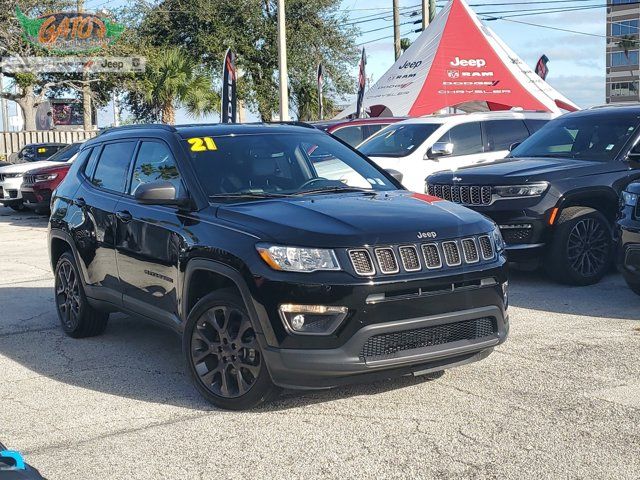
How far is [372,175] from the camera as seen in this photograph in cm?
623

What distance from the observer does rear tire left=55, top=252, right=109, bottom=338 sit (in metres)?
6.97

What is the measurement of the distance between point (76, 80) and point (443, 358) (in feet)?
110

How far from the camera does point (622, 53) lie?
361 feet

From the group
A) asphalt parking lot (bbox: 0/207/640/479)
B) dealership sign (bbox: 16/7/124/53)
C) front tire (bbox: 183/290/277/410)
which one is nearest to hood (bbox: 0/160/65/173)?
asphalt parking lot (bbox: 0/207/640/479)

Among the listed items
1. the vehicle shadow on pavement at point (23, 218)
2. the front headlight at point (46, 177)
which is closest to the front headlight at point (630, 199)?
the front headlight at point (46, 177)

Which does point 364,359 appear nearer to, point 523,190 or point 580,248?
point 523,190

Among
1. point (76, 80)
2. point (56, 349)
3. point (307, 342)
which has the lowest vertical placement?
point (56, 349)

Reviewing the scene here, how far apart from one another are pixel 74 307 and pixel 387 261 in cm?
347

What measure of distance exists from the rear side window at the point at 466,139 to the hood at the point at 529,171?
2989 millimetres

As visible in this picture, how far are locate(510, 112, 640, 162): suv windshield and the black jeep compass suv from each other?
393cm

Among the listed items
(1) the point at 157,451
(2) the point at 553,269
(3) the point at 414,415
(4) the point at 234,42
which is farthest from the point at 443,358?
(4) the point at 234,42

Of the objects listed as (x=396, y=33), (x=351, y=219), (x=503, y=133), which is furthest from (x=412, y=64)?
(x=351, y=219)

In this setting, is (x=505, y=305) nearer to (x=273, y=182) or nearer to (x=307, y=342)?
(x=307, y=342)

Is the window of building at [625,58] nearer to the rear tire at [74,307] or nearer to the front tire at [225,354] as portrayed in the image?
the rear tire at [74,307]
